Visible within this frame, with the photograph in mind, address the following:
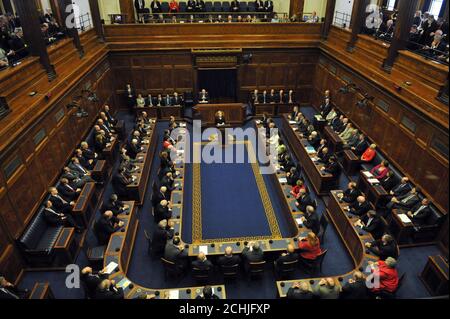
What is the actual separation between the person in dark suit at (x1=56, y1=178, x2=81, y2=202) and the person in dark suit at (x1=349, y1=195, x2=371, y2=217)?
686 cm

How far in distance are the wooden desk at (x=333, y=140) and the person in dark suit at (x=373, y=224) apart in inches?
152

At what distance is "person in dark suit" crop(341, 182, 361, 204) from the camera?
7576mm

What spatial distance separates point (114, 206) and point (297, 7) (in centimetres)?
1368

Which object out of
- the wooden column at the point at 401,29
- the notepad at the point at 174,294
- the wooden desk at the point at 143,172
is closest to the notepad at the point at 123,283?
the notepad at the point at 174,294

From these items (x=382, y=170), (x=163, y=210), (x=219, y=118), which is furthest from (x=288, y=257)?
(x=219, y=118)

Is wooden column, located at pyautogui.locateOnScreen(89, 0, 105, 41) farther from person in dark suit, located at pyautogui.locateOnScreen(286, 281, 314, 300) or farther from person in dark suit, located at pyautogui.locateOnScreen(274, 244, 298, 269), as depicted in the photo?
person in dark suit, located at pyautogui.locateOnScreen(286, 281, 314, 300)

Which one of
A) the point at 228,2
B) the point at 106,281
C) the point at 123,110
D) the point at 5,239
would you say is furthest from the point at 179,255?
the point at 228,2

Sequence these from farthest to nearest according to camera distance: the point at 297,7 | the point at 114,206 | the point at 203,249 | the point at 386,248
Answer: the point at 297,7 < the point at 114,206 < the point at 203,249 < the point at 386,248

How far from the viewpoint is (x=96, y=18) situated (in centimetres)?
1248

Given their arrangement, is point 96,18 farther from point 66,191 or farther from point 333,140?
point 333,140

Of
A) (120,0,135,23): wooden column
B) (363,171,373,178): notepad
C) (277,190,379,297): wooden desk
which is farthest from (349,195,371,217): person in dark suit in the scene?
(120,0,135,23): wooden column

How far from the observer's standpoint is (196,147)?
11.6 metres

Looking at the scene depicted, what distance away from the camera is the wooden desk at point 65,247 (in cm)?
639

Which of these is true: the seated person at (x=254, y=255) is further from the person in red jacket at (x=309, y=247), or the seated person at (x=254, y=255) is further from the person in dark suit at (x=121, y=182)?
the person in dark suit at (x=121, y=182)
